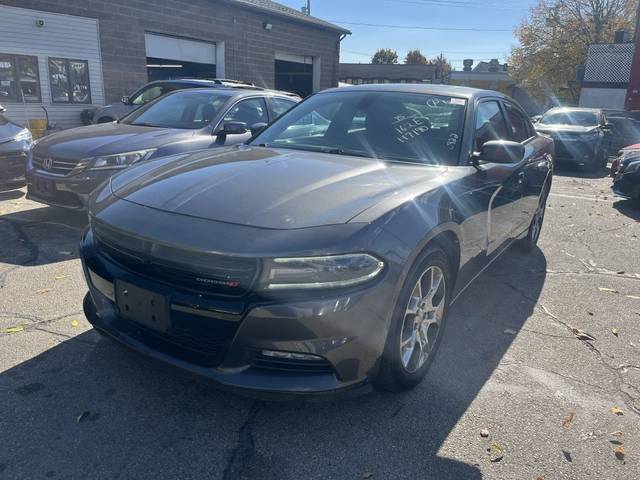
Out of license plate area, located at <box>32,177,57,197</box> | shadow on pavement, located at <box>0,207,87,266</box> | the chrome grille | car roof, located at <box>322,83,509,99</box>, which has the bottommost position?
shadow on pavement, located at <box>0,207,87,266</box>

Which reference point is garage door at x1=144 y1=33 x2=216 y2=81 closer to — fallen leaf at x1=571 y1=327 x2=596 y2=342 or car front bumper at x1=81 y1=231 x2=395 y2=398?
fallen leaf at x1=571 y1=327 x2=596 y2=342

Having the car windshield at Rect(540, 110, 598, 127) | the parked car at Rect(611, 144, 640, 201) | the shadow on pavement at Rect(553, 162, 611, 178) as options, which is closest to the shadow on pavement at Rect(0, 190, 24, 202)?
the parked car at Rect(611, 144, 640, 201)

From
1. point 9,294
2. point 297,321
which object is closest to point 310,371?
point 297,321

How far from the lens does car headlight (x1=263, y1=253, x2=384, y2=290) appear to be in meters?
2.08

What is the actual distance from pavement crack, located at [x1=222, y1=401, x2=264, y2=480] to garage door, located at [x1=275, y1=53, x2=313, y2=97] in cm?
2018

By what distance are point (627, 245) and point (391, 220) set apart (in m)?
4.84

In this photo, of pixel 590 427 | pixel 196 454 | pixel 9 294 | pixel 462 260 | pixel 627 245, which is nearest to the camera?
pixel 196 454

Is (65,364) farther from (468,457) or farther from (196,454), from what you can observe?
(468,457)

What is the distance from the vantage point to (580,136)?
1240cm

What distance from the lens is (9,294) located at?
3748mm

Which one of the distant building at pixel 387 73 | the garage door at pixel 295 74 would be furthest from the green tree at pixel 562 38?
the garage door at pixel 295 74

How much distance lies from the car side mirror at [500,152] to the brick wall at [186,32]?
1283 centimetres

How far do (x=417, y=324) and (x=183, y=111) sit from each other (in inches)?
191

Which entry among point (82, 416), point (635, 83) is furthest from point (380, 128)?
point (635, 83)
